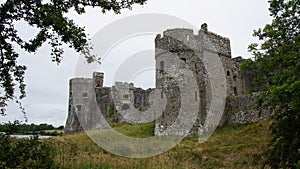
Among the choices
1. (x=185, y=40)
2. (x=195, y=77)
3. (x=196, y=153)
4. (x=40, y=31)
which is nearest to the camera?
(x=40, y=31)

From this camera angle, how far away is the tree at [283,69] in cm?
976

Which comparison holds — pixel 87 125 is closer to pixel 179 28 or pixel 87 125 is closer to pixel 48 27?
pixel 179 28

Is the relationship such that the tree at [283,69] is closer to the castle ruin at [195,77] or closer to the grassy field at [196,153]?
the grassy field at [196,153]

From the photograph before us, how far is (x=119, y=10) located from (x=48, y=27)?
1.85 metres

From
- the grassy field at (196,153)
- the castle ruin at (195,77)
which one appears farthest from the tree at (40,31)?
the castle ruin at (195,77)

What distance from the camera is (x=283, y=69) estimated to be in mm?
11391

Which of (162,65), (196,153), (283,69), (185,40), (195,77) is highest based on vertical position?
(185,40)

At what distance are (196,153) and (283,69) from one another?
8.51 metres

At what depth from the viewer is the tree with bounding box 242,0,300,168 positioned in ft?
32.0

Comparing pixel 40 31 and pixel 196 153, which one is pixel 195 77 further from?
pixel 40 31

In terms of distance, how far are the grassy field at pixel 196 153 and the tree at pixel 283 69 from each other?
6.38 ft

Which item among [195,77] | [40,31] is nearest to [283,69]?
[40,31]

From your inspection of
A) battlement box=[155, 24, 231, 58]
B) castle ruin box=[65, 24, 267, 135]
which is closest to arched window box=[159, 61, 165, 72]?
castle ruin box=[65, 24, 267, 135]

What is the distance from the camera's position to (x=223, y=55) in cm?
3005
